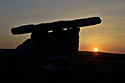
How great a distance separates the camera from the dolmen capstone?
17.4 metres

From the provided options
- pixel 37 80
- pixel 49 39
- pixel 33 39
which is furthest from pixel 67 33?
pixel 37 80

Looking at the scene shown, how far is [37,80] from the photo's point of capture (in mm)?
10195

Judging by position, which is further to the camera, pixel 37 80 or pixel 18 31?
pixel 18 31

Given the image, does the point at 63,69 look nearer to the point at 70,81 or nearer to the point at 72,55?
the point at 70,81

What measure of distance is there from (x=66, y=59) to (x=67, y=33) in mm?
2536

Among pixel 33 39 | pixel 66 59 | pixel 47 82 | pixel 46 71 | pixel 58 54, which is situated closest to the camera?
pixel 47 82

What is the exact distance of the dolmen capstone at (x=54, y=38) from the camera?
1738 centimetres

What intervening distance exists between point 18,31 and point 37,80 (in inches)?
358

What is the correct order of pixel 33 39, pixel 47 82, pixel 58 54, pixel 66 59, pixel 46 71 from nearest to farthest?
pixel 47 82, pixel 46 71, pixel 66 59, pixel 58 54, pixel 33 39

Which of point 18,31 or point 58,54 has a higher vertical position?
point 18,31

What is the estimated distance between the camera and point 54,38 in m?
18.1

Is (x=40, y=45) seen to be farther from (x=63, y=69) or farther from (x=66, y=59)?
(x=63, y=69)

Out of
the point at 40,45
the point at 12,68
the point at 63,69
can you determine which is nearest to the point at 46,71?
the point at 63,69

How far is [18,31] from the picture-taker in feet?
61.0
